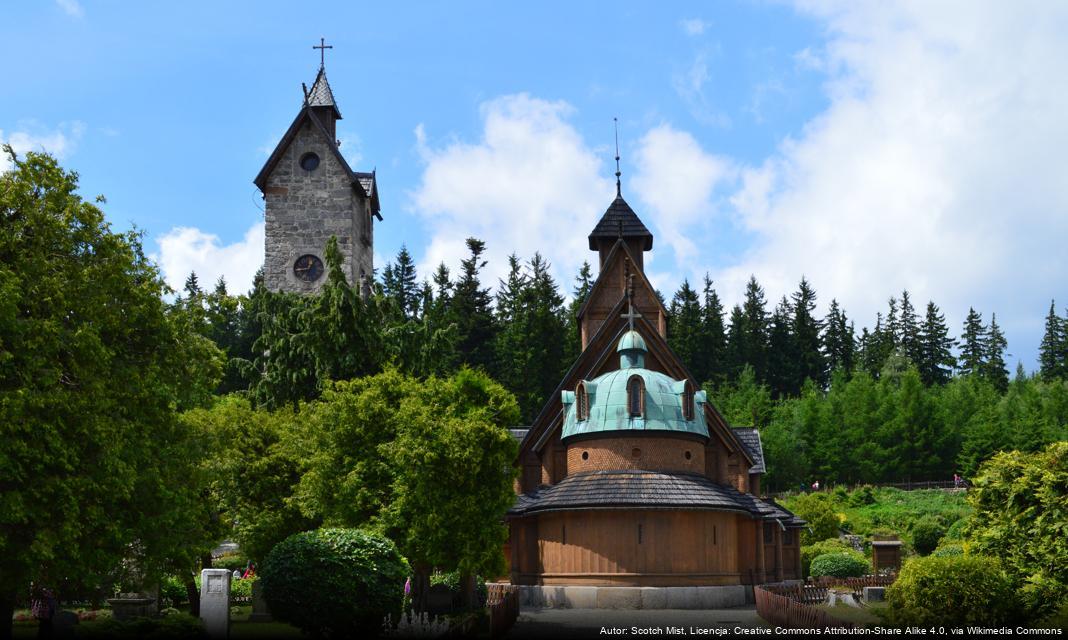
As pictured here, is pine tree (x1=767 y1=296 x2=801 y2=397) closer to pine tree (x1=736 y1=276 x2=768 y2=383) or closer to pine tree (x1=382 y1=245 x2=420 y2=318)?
pine tree (x1=736 y1=276 x2=768 y2=383)

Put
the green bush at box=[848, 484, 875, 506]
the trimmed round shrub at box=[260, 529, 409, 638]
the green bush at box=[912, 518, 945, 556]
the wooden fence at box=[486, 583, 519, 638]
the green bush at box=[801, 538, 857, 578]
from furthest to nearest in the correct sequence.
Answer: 1. the green bush at box=[848, 484, 875, 506]
2. the green bush at box=[912, 518, 945, 556]
3. the green bush at box=[801, 538, 857, 578]
4. the wooden fence at box=[486, 583, 519, 638]
5. the trimmed round shrub at box=[260, 529, 409, 638]

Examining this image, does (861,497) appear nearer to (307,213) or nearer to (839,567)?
(839,567)

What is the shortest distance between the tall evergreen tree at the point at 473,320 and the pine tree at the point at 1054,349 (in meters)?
85.4

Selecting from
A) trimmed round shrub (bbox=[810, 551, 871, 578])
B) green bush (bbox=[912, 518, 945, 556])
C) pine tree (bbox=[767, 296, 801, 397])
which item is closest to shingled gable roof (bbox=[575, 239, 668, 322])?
trimmed round shrub (bbox=[810, 551, 871, 578])

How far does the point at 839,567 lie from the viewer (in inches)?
1902

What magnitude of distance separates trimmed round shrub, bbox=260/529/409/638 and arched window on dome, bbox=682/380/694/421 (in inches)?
716

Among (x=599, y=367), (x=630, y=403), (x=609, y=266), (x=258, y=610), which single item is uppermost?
(x=609, y=266)

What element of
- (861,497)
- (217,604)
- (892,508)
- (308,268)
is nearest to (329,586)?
(217,604)

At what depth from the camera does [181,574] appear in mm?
25391

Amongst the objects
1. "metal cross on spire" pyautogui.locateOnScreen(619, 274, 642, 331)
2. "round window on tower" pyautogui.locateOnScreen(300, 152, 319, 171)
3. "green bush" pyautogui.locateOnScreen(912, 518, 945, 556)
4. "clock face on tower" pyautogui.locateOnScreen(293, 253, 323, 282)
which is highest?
"round window on tower" pyautogui.locateOnScreen(300, 152, 319, 171)

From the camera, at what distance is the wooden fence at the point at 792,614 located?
22.6 m

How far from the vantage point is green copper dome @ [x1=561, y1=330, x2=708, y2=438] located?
39000mm

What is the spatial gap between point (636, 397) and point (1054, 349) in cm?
12570

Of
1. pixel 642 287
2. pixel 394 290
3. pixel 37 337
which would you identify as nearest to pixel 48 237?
pixel 37 337
